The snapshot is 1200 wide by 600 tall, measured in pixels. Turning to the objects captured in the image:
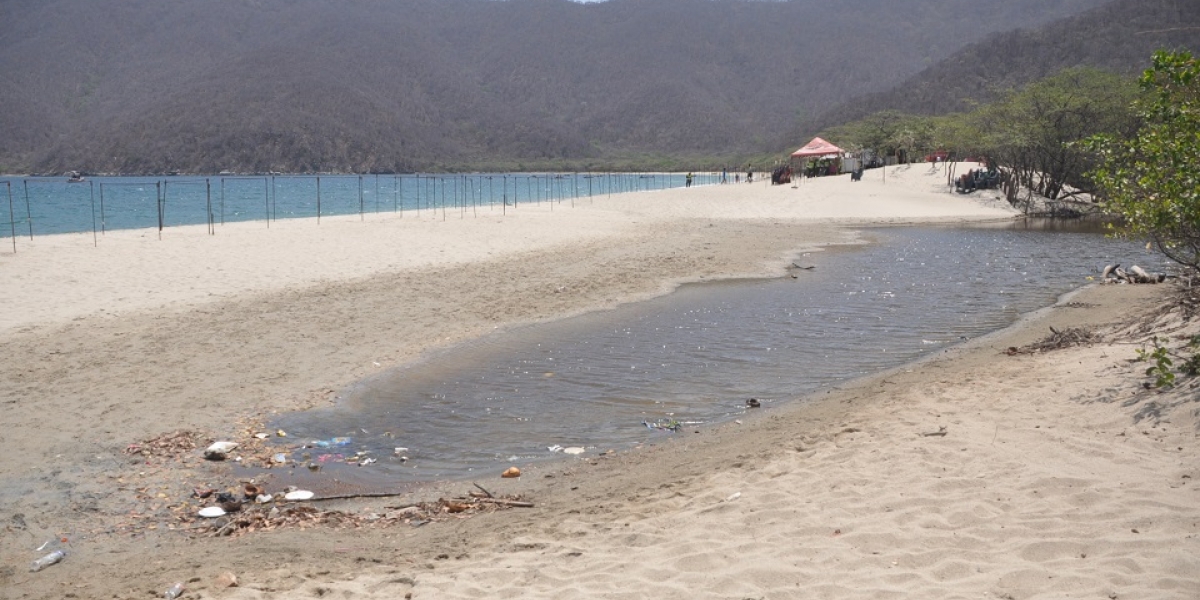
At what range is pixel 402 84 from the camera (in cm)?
16162

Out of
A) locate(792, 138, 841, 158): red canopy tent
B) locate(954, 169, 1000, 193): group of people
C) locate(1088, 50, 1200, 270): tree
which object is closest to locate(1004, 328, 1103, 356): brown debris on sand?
locate(1088, 50, 1200, 270): tree

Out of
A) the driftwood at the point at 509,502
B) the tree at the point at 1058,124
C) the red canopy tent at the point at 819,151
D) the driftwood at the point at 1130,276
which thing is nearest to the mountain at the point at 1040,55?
the red canopy tent at the point at 819,151

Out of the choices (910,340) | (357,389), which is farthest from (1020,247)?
(357,389)

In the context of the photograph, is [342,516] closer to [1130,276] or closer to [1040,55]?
[1130,276]

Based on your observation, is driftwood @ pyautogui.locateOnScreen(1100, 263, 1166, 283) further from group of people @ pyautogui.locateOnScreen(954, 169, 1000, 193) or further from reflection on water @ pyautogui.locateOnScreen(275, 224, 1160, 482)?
group of people @ pyautogui.locateOnScreen(954, 169, 1000, 193)

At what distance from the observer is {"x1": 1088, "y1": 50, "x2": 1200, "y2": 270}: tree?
6.46m

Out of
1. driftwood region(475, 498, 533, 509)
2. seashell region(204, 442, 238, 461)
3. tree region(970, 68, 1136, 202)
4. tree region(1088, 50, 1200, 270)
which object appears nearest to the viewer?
driftwood region(475, 498, 533, 509)

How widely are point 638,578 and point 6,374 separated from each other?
8094 mm

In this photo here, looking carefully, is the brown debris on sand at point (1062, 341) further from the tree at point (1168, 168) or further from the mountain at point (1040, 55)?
the mountain at point (1040, 55)

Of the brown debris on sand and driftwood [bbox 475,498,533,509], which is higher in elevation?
the brown debris on sand

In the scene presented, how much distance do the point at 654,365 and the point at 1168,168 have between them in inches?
222

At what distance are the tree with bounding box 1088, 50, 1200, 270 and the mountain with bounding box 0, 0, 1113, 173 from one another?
4150 inches

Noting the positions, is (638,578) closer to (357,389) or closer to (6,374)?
(357,389)

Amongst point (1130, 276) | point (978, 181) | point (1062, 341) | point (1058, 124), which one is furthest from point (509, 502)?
point (978, 181)
